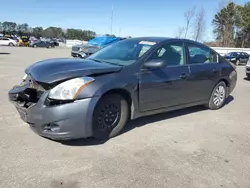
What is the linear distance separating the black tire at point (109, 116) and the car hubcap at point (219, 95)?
2.73 meters

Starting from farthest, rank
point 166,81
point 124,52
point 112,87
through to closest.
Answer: point 124,52 → point 166,81 → point 112,87

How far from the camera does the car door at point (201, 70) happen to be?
15.8 feet

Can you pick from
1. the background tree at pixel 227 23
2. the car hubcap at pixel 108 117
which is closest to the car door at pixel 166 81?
the car hubcap at pixel 108 117

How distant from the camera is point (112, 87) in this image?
3445 mm

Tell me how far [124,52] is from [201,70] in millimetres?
1666

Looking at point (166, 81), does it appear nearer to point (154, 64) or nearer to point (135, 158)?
point (154, 64)

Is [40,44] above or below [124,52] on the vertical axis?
above

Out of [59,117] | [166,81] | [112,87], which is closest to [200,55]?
[166,81]

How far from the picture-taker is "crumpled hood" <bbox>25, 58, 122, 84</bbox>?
3.20m

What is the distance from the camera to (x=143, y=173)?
2.86 meters

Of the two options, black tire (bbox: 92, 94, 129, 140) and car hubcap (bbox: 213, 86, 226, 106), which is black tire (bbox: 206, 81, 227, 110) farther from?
black tire (bbox: 92, 94, 129, 140)

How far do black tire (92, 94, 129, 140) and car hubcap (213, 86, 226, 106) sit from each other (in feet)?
8.96

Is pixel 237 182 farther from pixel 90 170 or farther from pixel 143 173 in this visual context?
pixel 90 170

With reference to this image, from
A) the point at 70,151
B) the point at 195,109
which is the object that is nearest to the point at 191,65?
the point at 195,109
